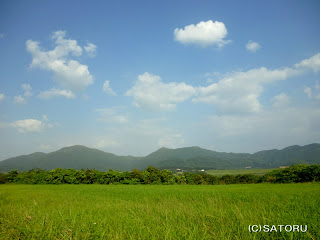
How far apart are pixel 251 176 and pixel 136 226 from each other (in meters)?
41.3

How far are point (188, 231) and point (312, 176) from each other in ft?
111

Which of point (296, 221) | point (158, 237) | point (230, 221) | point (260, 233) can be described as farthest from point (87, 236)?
point (296, 221)

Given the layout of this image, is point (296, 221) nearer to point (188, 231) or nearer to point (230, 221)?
point (230, 221)

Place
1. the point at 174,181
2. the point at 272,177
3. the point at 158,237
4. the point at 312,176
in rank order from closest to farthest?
the point at 158,237 → the point at 312,176 → the point at 272,177 → the point at 174,181

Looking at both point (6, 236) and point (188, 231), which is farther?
point (6, 236)

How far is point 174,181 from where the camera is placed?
1457 inches

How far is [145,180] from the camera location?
34375mm

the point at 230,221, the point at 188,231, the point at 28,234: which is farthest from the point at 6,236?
the point at 230,221

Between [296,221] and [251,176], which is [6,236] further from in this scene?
[251,176]

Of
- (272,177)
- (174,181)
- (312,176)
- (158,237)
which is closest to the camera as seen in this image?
(158,237)

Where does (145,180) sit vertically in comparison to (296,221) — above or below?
below

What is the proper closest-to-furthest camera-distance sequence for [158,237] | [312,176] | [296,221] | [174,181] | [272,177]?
1. [158,237]
2. [296,221]
3. [312,176]
4. [272,177]
5. [174,181]

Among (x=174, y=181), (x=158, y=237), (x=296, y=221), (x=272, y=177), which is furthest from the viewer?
(x=174, y=181)

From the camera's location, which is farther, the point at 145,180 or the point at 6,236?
the point at 145,180
